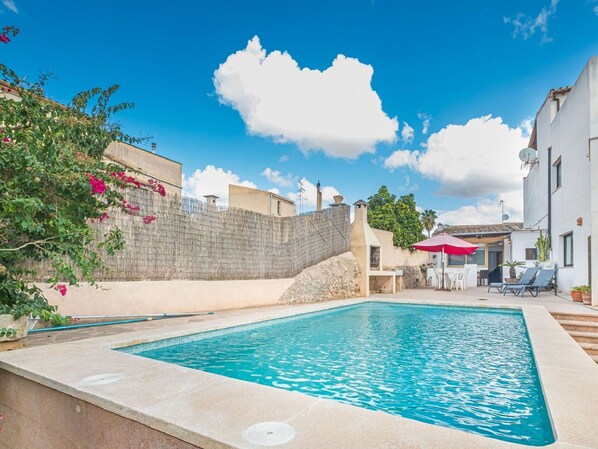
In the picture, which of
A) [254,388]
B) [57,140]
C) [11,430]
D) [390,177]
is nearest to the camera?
[254,388]

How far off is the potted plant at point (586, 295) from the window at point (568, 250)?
12.0 feet

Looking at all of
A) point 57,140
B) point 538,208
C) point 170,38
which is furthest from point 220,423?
point 538,208

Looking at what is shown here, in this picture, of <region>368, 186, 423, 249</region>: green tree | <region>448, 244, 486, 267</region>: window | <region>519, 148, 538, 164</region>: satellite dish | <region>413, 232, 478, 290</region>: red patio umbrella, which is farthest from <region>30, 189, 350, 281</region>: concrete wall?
<region>448, 244, 486, 267</region>: window

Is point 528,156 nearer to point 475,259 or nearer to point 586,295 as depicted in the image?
point 475,259

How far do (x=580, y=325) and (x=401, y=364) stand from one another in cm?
543

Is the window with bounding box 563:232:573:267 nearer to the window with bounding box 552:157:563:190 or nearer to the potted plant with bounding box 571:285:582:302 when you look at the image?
the window with bounding box 552:157:563:190

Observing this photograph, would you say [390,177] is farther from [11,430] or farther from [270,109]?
[11,430]

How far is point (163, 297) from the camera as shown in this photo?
906cm

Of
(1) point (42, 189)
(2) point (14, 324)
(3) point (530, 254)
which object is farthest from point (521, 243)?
(2) point (14, 324)

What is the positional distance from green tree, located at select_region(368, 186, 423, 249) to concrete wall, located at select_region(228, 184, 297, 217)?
744 cm

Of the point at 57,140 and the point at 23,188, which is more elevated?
the point at 57,140

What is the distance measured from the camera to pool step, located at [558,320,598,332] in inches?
322

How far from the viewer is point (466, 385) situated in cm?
459

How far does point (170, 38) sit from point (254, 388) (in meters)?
13.8
